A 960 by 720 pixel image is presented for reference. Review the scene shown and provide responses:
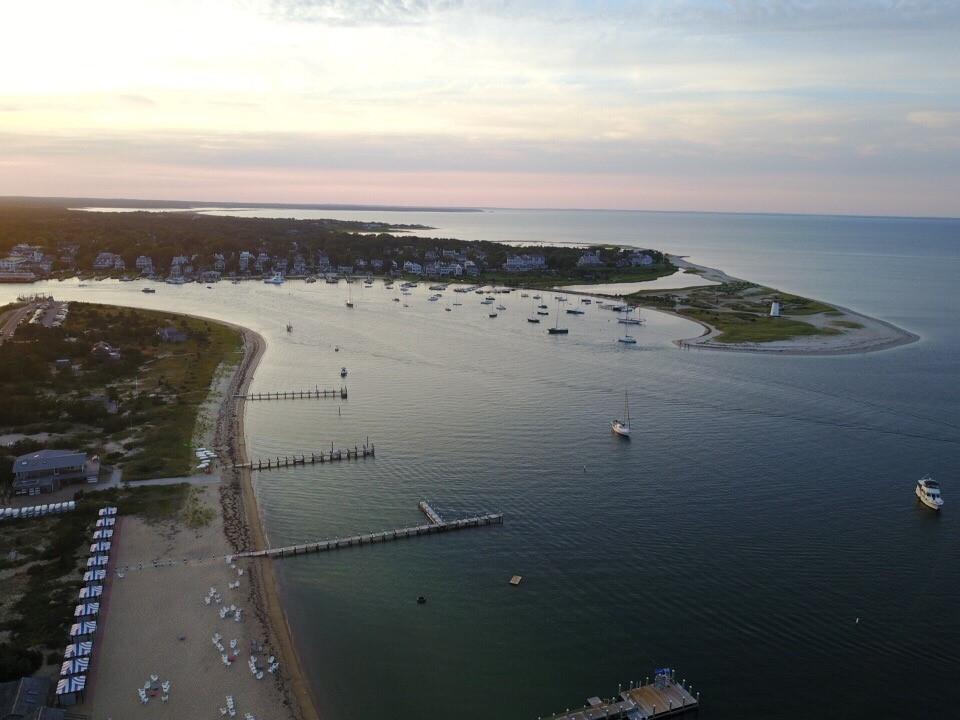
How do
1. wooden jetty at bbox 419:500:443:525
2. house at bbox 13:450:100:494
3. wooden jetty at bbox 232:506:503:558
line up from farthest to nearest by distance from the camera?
1. house at bbox 13:450:100:494
2. wooden jetty at bbox 419:500:443:525
3. wooden jetty at bbox 232:506:503:558

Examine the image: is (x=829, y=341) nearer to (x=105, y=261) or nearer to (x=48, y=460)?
(x=48, y=460)

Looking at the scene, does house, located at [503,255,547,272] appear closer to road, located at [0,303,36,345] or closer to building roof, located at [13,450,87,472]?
road, located at [0,303,36,345]

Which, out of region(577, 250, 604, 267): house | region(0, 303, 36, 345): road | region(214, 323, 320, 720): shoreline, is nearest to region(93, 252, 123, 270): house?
region(0, 303, 36, 345): road

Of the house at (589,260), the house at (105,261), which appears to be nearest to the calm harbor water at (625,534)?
the house at (589,260)

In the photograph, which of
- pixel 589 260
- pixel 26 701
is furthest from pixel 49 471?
pixel 589 260

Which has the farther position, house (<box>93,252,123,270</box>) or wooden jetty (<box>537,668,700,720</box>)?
house (<box>93,252,123,270</box>)

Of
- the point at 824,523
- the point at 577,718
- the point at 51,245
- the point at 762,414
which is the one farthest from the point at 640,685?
the point at 51,245

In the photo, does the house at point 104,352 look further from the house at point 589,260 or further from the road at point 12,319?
the house at point 589,260
